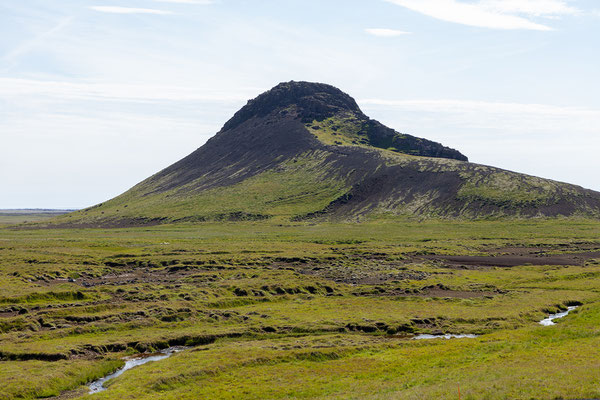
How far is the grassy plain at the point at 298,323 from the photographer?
1550 inches

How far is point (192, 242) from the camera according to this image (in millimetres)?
161125

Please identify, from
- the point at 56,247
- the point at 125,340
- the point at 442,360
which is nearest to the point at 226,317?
the point at 125,340

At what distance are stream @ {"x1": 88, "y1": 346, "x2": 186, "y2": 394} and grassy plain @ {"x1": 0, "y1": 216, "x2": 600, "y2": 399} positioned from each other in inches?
41.0

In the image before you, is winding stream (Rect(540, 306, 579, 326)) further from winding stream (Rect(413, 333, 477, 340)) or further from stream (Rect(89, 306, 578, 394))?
winding stream (Rect(413, 333, 477, 340))

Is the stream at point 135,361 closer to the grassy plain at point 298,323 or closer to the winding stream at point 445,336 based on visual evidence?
the grassy plain at point 298,323

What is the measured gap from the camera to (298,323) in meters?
62.2

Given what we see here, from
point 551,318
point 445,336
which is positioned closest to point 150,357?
point 445,336

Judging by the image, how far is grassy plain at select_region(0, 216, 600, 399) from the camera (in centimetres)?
3938

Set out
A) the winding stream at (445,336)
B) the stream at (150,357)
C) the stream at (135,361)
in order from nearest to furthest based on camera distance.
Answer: the stream at (135,361), the stream at (150,357), the winding stream at (445,336)

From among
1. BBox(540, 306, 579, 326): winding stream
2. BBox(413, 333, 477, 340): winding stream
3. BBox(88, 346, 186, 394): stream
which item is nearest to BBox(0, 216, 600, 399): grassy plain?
BBox(88, 346, 186, 394): stream

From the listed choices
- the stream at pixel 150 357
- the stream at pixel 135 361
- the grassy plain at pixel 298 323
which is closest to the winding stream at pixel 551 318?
the stream at pixel 150 357

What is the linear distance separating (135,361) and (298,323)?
20273mm

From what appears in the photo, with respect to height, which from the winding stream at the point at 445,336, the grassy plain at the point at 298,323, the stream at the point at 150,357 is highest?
the grassy plain at the point at 298,323

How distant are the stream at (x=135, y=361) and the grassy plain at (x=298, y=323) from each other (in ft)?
3.42
